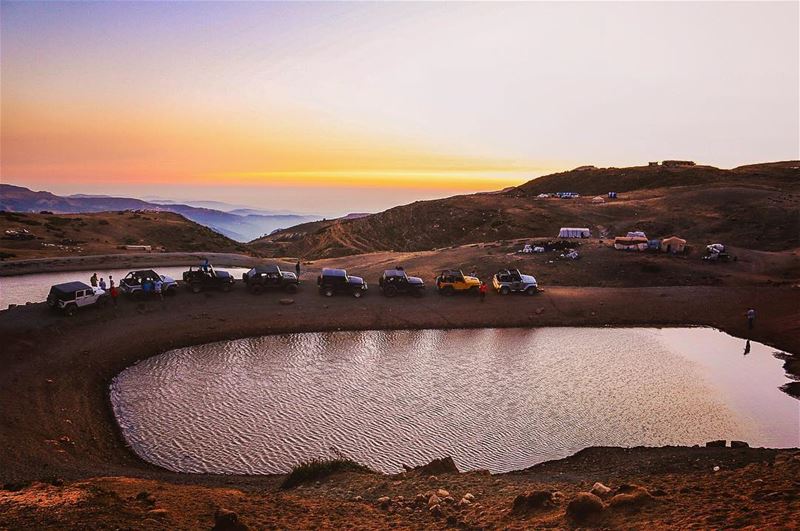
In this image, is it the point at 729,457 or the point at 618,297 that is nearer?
the point at 729,457

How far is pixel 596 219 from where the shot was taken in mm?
79875

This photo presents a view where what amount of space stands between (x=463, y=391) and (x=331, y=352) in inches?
343

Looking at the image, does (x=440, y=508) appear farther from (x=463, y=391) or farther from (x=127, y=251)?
(x=127, y=251)

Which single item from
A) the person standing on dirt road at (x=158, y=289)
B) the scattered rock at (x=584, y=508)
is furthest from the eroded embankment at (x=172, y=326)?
the scattered rock at (x=584, y=508)

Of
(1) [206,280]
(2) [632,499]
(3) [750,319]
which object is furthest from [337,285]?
(2) [632,499]

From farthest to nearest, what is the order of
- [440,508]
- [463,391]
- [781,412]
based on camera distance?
[463,391]
[781,412]
[440,508]

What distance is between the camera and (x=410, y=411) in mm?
20812

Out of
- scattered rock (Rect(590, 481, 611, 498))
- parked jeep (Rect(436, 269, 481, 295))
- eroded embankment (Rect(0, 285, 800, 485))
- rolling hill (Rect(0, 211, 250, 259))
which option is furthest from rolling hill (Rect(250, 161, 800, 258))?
scattered rock (Rect(590, 481, 611, 498))

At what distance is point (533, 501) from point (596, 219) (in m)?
75.3

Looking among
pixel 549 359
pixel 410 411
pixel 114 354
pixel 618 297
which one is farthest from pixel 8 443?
pixel 618 297

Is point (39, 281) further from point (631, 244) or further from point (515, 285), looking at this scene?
point (631, 244)

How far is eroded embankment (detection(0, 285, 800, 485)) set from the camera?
1709cm

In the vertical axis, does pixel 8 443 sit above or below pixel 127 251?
below

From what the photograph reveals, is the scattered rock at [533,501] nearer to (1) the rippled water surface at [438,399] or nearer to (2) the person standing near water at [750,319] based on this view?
(1) the rippled water surface at [438,399]
